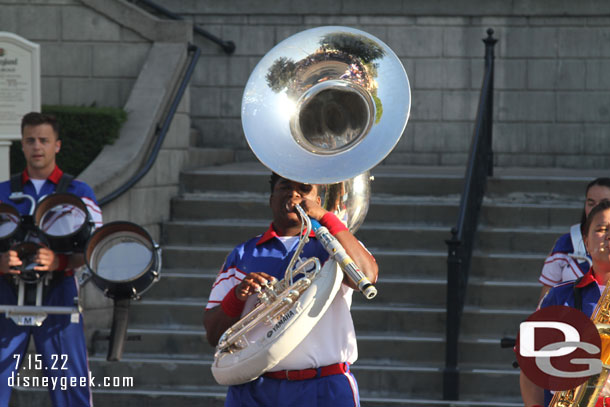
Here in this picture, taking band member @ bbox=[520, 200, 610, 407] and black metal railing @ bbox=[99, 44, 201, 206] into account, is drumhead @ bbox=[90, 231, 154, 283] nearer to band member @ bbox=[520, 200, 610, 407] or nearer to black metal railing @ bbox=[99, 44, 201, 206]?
band member @ bbox=[520, 200, 610, 407]

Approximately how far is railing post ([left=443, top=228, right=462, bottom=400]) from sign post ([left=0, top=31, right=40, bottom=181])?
11.8 ft

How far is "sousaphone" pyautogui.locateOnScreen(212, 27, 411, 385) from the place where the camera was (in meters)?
3.48

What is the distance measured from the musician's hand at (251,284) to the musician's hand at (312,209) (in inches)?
11.6

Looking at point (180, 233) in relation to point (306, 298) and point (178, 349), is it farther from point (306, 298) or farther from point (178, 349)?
point (306, 298)

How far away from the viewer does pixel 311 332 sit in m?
3.71

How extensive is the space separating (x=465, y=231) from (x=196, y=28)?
5.06m

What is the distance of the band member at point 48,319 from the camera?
5.29 meters

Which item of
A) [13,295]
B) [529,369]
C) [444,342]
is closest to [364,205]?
[529,369]

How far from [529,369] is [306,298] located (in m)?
0.92

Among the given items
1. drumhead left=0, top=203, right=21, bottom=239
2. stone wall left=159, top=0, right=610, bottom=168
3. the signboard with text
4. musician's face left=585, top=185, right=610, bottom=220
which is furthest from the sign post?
musician's face left=585, top=185, right=610, bottom=220

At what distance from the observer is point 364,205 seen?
3.93m

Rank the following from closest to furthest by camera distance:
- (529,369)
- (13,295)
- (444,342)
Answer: (529,369) < (13,295) < (444,342)

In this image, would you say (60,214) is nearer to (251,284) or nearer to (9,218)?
(9,218)

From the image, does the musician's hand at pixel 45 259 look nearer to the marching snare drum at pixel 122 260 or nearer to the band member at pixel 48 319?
the band member at pixel 48 319
